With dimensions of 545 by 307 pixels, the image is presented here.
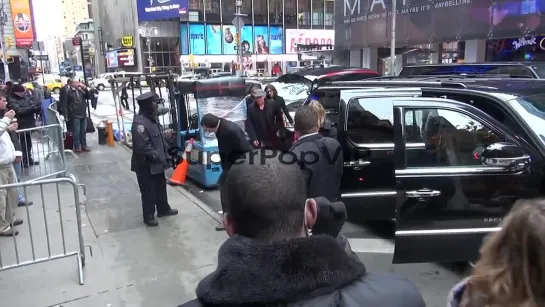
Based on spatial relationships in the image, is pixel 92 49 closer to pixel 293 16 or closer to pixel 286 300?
pixel 293 16

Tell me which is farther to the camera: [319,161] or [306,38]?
[306,38]

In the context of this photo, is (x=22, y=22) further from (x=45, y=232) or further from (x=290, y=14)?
(x=45, y=232)

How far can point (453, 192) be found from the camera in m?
3.67

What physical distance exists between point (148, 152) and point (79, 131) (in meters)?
5.96

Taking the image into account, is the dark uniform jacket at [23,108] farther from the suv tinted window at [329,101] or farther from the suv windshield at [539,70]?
the suv windshield at [539,70]

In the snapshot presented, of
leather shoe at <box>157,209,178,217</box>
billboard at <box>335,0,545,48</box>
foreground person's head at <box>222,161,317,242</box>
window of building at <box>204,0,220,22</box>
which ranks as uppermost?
window of building at <box>204,0,220,22</box>

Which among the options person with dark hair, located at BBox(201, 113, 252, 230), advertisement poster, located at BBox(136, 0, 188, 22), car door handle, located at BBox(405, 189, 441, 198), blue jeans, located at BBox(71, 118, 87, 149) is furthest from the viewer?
advertisement poster, located at BBox(136, 0, 188, 22)

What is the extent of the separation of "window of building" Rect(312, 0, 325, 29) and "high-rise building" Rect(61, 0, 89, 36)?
10500 cm

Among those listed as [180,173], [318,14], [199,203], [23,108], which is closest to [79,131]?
[23,108]

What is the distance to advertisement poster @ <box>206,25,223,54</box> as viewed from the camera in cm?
4719

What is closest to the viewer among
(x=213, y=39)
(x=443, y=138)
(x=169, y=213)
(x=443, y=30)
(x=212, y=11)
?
(x=443, y=138)

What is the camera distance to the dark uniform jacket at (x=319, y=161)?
377 cm

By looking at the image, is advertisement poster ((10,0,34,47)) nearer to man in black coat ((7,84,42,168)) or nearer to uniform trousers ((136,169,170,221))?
man in black coat ((7,84,42,168))

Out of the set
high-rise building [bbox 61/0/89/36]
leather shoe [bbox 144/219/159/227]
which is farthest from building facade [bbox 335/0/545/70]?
high-rise building [bbox 61/0/89/36]
